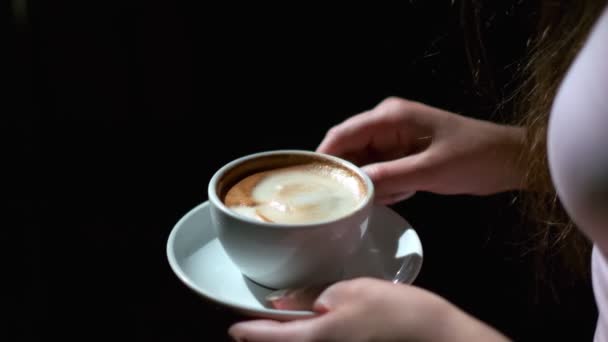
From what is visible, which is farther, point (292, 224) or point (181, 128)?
point (181, 128)

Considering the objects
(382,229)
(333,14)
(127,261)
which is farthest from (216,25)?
(382,229)

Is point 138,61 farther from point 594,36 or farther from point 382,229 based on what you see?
point 594,36

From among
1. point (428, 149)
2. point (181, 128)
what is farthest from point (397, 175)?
point (181, 128)

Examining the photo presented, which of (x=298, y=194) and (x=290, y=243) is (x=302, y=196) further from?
(x=290, y=243)

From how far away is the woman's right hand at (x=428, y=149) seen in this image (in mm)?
754

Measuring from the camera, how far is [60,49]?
1.17m

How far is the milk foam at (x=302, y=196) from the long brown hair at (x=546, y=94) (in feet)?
0.79

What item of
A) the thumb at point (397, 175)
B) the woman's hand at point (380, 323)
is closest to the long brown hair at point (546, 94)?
the thumb at point (397, 175)

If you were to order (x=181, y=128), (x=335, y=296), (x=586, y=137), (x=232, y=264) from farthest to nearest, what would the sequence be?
(x=181, y=128) < (x=232, y=264) < (x=335, y=296) < (x=586, y=137)

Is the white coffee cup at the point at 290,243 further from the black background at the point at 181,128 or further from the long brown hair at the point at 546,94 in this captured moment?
the black background at the point at 181,128

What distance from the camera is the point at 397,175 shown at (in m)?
0.74

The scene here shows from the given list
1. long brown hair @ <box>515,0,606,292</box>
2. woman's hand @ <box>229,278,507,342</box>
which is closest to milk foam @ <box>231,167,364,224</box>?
woman's hand @ <box>229,278,507,342</box>

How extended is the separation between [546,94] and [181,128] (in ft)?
2.62

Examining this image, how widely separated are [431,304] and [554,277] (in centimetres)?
58
